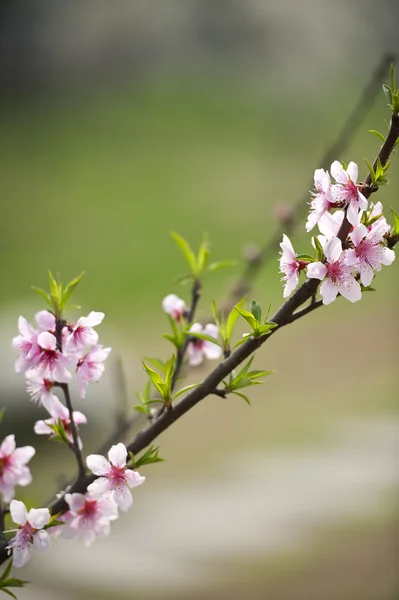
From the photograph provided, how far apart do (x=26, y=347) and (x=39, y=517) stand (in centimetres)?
9

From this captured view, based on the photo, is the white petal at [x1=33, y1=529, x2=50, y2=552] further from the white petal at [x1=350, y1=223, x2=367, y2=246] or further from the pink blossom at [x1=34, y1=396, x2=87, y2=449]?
the white petal at [x1=350, y1=223, x2=367, y2=246]

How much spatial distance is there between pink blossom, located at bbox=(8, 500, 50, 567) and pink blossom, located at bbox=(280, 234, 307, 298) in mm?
171

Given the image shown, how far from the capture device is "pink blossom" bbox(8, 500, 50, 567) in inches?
13.9

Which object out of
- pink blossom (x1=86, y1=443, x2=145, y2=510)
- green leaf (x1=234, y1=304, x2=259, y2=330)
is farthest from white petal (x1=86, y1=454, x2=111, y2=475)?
green leaf (x1=234, y1=304, x2=259, y2=330)

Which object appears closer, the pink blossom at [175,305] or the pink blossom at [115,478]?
the pink blossom at [115,478]

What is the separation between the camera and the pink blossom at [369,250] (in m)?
0.34

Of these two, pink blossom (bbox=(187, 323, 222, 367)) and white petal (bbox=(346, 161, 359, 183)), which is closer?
white petal (bbox=(346, 161, 359, 183))

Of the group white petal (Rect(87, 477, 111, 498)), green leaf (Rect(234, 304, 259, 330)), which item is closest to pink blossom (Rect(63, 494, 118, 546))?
white petal (Rect(87, 477, 111, 498))

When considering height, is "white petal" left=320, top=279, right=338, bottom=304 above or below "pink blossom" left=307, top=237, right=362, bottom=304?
below

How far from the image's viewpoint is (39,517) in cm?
35

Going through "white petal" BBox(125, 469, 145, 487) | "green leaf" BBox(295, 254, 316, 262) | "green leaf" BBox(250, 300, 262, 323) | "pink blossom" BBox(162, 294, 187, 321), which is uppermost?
"pink blossom" BBox(162, 294, 187, 321)

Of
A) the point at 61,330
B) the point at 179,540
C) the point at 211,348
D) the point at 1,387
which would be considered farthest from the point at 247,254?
the point at 1,387

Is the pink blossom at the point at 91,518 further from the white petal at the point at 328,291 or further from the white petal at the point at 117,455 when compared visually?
the white petal at the point at 328,291

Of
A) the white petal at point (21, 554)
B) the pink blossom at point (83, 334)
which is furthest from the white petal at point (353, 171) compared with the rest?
the white petal at point (21, 554)
